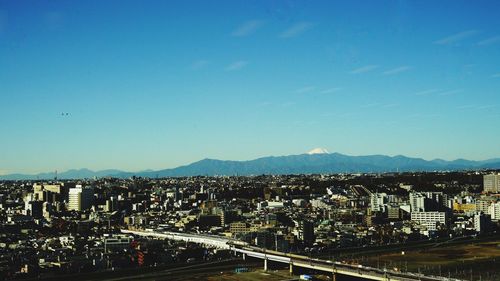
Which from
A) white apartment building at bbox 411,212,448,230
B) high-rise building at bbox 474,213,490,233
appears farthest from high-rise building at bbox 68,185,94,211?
high-rise building at bbox 474,213,490,233

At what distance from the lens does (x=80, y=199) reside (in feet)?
173

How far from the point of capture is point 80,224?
38.4 meters

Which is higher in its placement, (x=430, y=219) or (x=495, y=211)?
(x=495, y=211)

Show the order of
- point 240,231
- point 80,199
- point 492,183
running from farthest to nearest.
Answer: point 492,183, point 80,199, point 240,231

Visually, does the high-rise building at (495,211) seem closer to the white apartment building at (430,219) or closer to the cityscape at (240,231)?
the cityscape at (240,231)

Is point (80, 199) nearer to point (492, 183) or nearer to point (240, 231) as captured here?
point (240, 231)

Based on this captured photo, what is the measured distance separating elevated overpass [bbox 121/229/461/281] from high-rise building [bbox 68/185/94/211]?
19957 millimetres

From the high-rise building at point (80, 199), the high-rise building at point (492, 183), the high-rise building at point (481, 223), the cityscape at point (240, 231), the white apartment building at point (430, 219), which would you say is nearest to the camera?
the cityscape at point (240, 231)

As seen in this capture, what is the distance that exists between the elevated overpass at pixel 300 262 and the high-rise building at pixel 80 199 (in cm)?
1996

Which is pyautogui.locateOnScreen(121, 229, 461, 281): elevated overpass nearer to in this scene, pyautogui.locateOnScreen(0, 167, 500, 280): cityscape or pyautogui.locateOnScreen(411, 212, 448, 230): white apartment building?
pyautogui.locateOnScreen(0, 167, 500, 280): cityscape

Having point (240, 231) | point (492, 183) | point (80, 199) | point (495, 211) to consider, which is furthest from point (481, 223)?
point (80, 199)

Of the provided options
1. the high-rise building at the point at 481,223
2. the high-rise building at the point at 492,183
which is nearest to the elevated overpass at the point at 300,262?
the high-rise building at the point at 481,223

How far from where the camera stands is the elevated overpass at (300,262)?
19.7m

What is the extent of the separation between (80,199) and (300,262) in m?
33.6
